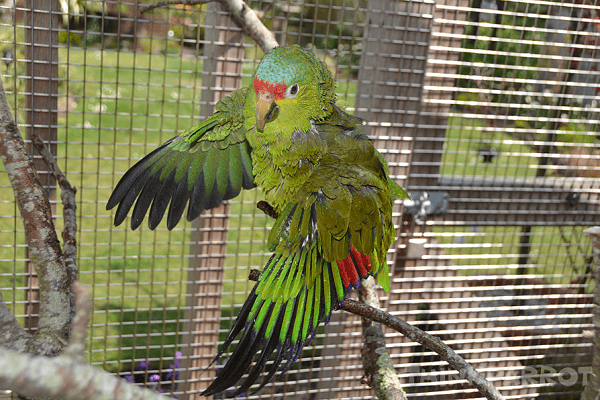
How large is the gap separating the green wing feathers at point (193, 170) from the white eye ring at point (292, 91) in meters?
0.22

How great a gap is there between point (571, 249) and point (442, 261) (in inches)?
22.8

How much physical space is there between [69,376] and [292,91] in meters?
0.63

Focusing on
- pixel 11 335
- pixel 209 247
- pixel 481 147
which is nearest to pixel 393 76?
pixel 209 247

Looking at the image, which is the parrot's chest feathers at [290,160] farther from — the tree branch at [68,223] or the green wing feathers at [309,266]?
the tree branch at [68,223]

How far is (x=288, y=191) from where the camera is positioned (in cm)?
88

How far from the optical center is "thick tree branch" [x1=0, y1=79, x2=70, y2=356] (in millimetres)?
681

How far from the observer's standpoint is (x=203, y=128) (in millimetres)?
993

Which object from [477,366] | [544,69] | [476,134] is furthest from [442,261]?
[476,134]

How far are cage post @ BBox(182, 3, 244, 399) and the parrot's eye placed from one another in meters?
0.48

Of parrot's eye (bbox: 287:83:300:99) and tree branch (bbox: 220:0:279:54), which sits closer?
parrot's eye (bbox: 287:83:300:99)

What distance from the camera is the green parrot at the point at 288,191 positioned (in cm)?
71

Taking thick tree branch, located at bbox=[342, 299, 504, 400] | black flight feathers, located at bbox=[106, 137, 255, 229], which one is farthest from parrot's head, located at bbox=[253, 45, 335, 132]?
thick tree branch, located at bbox=[342, 299, 504, 400]

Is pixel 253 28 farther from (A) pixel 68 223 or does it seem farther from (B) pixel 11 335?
(B) pixel 11 335

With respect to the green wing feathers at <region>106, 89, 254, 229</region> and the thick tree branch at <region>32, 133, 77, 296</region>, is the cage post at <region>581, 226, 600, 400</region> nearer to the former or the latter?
the green wing feathers at <region>106, 89, 254, 229</region>
